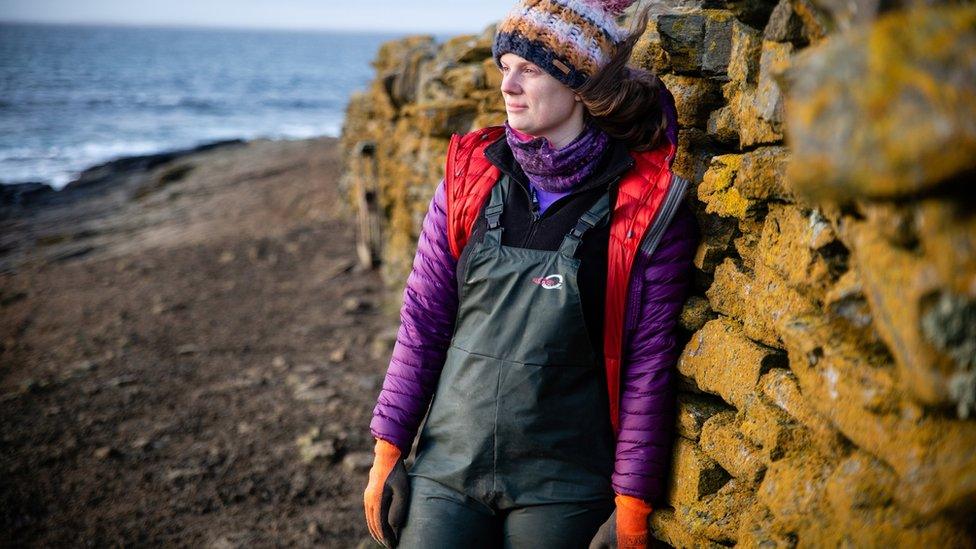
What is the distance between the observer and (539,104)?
274 cm

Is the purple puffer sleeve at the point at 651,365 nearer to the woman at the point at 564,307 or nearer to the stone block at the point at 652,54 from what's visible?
the woman at the point at 564,307

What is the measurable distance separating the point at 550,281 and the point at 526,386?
418mm

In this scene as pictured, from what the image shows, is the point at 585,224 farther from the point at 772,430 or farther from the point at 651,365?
the point at 772,430

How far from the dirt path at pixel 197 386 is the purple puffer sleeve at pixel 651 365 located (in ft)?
10.8

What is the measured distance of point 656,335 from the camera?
2.67 meters

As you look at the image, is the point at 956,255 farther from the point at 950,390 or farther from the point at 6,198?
the point at 6,198

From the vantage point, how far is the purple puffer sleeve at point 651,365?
104 inches

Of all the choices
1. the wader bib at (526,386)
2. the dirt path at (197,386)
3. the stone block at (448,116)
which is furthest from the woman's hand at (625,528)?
the stone block at (448,116)

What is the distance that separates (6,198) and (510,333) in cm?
2673

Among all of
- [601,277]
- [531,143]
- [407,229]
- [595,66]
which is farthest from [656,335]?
[407,229]

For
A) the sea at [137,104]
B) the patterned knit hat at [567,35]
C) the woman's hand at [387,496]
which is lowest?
the sea at [137,104]

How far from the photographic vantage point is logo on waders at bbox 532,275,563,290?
261 centimetres

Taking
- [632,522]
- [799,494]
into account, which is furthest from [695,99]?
[632,522]

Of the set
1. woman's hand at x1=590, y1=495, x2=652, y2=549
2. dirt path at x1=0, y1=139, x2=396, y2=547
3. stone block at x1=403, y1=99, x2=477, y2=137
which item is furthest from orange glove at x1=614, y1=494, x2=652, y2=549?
stone block at x1=403, y1=99, x2=477, y2=137
